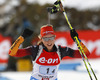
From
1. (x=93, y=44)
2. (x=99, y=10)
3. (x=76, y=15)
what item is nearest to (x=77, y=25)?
(x=76, y=15)

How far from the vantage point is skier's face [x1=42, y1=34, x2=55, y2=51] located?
3143 millimetres

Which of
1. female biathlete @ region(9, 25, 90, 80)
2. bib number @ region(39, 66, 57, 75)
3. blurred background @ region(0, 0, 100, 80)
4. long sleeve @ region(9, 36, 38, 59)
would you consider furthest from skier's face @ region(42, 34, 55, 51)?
blurred background @ region(0, 0, 100, 80)

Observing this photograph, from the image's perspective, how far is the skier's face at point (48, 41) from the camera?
Answer: 10.3 feet

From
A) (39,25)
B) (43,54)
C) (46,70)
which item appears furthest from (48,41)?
(39,25)

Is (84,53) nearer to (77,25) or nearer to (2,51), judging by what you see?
(2,51)

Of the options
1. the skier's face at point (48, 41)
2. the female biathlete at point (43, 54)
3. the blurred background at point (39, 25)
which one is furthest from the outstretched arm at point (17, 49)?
the blurred background at point (39, 25)

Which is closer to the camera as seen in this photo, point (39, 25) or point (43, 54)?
point (43, 54)

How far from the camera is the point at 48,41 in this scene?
314 centimetres

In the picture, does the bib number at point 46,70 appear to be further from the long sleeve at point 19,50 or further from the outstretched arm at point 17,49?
the outstretched arm at point 17,49

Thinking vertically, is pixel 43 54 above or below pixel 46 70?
above

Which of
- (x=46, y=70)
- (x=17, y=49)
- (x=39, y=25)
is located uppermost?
(x=39, y=25)

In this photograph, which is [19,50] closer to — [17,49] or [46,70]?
[17,49]

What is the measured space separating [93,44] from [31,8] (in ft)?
44.8

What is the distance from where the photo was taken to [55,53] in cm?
320
